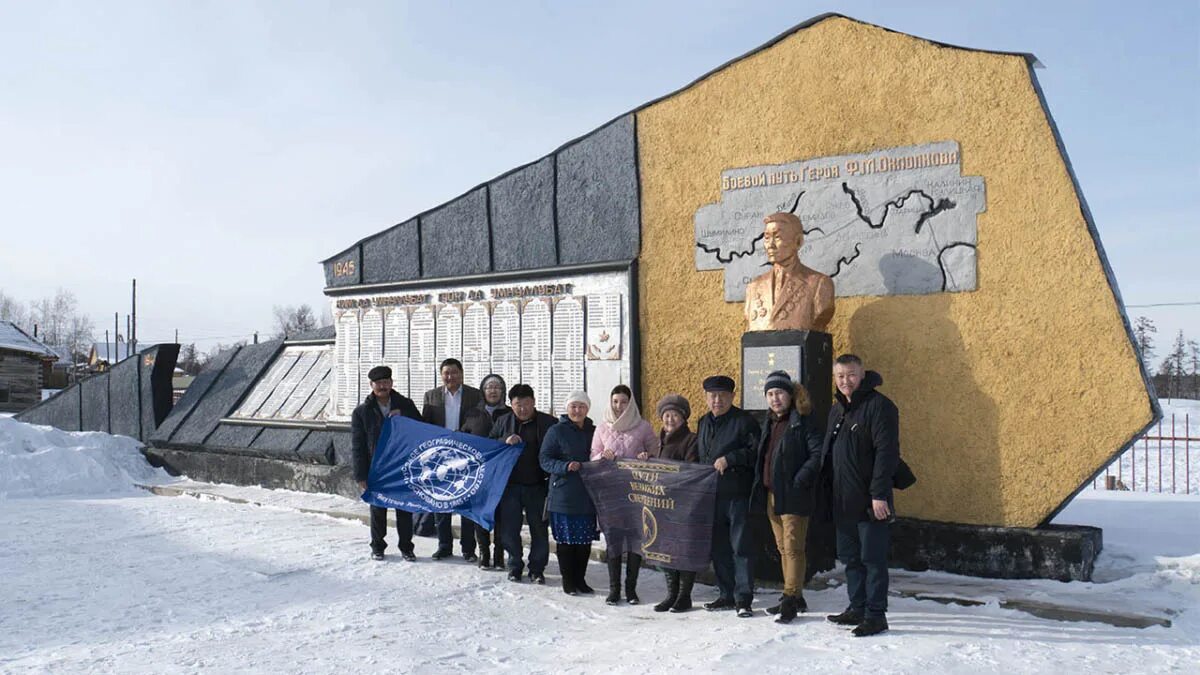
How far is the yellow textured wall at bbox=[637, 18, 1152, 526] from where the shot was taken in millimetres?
6316

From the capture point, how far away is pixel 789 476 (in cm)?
537

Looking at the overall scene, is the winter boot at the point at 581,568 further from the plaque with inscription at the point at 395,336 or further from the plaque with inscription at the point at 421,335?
the plaque with inscription at the point at 395,336

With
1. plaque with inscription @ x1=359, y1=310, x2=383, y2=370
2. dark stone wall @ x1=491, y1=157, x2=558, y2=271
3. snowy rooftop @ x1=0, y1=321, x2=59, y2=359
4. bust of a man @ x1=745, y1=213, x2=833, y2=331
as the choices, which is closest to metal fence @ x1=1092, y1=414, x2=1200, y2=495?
bust of a man @ x1=745, y1=213, x2=833, y2=331

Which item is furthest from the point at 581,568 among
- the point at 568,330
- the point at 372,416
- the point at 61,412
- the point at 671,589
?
the point at 61,412

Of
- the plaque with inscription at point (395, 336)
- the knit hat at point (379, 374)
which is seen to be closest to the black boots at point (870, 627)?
the knit hat at point (379, 374)

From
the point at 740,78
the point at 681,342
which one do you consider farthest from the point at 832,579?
the point at 740,78

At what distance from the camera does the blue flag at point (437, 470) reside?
691cm

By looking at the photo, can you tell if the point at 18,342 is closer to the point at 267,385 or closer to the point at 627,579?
the point at 267,385

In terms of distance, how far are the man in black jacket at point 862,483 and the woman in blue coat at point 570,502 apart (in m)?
1.74

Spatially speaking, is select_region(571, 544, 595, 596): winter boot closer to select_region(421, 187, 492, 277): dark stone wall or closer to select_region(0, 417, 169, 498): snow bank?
select_region(421, 187, 492, 277): dark stone wall

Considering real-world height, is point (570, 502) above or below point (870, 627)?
above

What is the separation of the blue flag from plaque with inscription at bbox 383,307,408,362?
8.25ft

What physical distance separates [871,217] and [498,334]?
158 inches

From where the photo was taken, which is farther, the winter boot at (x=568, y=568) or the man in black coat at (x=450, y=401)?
the man in black coat at (x=450, y=401)
